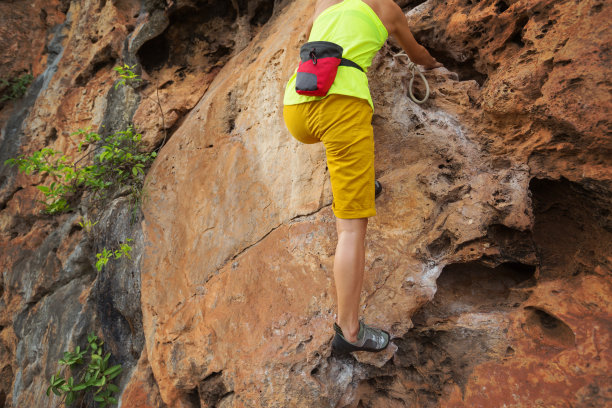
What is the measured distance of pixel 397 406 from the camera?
2.14 metres

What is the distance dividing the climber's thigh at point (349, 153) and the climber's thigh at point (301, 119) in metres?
0.08

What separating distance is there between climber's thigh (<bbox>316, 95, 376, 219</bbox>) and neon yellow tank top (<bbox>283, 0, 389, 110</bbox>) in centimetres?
6

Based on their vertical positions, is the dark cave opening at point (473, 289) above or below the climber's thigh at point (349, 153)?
below

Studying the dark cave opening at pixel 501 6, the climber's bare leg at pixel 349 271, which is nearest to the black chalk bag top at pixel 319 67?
the climber's bare leg at pixel 349 271

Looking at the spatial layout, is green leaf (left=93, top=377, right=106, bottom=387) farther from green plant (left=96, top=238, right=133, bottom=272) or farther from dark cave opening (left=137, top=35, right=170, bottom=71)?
dark cave opening (left=137, top=35, right=170, bottom=71)

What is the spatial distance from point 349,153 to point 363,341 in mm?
987

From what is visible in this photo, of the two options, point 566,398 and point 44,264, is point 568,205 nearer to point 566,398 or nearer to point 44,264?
point 566,398

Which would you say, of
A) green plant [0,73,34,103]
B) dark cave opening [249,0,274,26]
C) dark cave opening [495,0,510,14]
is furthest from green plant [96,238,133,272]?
green plant [0,73,34,103]

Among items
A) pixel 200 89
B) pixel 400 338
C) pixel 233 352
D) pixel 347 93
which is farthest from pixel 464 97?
pixel 200 89

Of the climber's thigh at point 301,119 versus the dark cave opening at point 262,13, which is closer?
the climber's thigh at point 301,119

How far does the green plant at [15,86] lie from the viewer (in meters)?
5.64

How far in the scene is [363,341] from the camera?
6.34 ft

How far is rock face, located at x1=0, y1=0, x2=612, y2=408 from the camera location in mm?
1878

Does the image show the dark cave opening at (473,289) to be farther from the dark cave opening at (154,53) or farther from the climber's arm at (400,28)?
the dark cave opening at (154,53)
